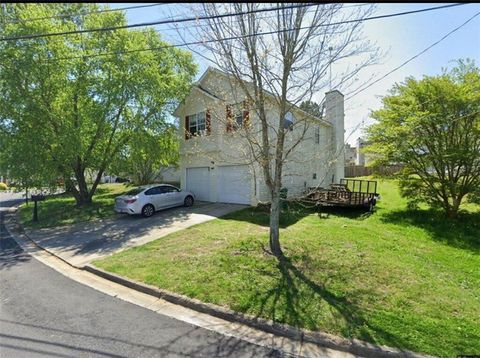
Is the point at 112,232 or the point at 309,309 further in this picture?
the point at 112,232

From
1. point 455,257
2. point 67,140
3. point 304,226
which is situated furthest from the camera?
point 67,140

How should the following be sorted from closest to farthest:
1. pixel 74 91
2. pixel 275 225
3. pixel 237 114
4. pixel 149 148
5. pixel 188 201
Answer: pixel 275 225
pixel 237 114
pixel 74 91
pixel 149 148
pixel 188 201

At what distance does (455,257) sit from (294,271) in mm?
4626

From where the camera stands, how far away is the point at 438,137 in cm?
1029

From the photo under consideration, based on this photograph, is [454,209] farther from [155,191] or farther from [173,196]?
[155,191]

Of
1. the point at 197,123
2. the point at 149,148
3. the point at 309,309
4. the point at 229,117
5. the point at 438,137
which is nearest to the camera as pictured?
the point at 309,309

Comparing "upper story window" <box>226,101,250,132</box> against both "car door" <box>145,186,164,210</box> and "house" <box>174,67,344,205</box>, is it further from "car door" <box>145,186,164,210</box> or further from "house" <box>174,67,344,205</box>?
"car door" <box>145,186,164,210</box>

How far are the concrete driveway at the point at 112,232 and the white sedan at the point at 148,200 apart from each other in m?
0.35

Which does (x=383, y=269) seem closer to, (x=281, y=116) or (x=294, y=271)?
(x=294, y=271)

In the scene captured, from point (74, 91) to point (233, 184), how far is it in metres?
8.79

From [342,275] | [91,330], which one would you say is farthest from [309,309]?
[91,330]

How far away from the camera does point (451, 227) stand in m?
9.66

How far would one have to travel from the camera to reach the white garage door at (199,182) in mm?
15586

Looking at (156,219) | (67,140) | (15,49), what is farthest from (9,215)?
(156,219)
